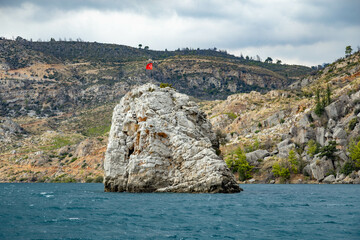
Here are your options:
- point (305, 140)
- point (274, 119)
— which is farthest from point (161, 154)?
point (274, 119)

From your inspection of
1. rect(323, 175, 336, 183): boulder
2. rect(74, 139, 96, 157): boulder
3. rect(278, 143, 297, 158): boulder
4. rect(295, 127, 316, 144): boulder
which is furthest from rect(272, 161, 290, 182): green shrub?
rect(74, 139, 96, 157): boulder

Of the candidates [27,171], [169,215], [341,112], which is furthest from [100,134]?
[169,215]

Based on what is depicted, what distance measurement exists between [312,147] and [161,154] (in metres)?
55.4

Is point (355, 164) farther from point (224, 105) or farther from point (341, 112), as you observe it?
point (224, 105)

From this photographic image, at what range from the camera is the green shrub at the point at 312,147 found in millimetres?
95125

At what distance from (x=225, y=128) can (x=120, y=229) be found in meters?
125

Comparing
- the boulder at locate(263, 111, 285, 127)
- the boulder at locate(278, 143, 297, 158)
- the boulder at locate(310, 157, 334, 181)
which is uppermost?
the boulder at locate(263, 111, 285, 127)

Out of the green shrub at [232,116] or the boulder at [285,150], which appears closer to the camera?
the boulder at [285,150]

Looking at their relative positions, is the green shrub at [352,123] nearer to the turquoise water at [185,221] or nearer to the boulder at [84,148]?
the turquoise water at [185,221]

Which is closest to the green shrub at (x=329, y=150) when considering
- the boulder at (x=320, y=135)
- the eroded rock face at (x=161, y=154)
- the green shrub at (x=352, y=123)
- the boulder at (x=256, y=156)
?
the boulder at (x=320, y=135)

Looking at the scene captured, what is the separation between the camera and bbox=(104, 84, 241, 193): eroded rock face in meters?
53.7

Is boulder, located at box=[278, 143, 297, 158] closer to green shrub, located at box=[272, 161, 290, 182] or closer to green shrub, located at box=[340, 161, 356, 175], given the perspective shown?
green shrub, located at box=[272, 161, 290, 182]

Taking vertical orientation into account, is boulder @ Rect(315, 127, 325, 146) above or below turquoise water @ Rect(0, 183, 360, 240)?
above

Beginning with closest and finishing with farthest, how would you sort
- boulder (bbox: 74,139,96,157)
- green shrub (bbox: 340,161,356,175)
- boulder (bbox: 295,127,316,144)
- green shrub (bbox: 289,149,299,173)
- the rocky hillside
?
1. green shrub (bbox: 340,161,356,175)
2. the rocky hillside
3. green shrub (bbox: 289,149,299,173)
4. boulder (bbox: 295,127,316,144)
5. boulder (bbox: 74,139,96,157)
